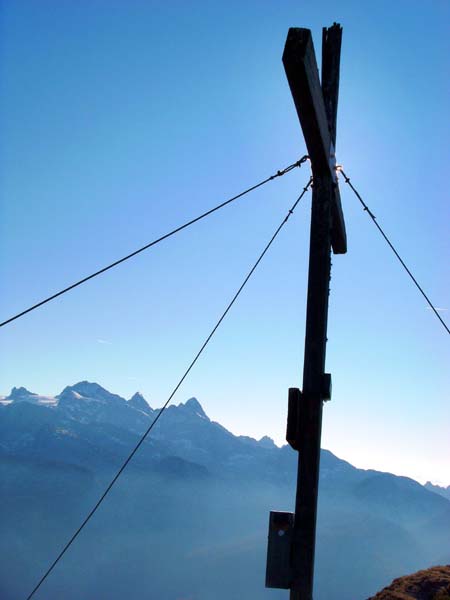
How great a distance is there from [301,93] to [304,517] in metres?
3.42

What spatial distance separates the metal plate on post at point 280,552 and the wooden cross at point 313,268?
5cm

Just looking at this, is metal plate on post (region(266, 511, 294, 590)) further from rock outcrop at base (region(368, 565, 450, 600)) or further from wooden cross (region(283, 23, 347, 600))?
rock outcrop at base (region(368, 565, 450, 600))

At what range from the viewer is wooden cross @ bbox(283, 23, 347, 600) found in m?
4.34

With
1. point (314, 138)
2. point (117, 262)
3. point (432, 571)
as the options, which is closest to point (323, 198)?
point (314, 138)

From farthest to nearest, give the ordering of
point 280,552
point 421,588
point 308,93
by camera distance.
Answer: point 421,588 → point 308,93 → point 280,552

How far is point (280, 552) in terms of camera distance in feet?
14.3

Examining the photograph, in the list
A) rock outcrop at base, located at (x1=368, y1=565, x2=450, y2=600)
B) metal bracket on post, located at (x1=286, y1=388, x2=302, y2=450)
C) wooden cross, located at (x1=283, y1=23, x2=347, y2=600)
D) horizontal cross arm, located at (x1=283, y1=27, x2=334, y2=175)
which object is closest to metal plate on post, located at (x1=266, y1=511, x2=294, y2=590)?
wooden cross, located at (x1=283, y1=23, x2=347, y2=600)

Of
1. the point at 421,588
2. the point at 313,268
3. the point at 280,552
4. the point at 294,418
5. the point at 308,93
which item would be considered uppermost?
the point at 308,93

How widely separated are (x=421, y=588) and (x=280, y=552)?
18428mm

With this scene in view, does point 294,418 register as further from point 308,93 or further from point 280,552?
point 308,93

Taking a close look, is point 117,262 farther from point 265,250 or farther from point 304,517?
point 304,517

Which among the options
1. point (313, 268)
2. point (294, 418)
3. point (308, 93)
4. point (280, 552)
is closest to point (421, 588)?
point (280, 552)

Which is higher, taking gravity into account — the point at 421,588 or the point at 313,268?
the point at 313,268

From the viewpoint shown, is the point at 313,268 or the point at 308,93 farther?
the point at 313,268
